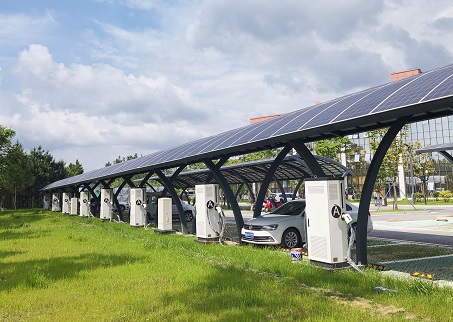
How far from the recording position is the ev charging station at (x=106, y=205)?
2516 centimetres

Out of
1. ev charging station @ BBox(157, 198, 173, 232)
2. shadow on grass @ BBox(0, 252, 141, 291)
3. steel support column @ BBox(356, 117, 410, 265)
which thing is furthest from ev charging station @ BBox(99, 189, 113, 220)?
steel support column @ BBox(356, 117, 410, 265)

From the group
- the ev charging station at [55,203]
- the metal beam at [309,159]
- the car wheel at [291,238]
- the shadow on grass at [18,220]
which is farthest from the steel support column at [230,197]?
the ev charging station at [55,203]

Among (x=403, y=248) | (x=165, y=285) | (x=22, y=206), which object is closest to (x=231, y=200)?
(x=403, y=248)

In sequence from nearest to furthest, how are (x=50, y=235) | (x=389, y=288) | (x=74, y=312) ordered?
(x=74, y=312)
(x=389, y=288)
(x=50, y=235)

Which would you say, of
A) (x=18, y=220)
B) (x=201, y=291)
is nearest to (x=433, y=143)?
(x=18, y=220)

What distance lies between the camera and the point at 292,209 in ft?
42.2

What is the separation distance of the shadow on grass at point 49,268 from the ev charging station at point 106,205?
14533 millimetres

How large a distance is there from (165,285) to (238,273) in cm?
160

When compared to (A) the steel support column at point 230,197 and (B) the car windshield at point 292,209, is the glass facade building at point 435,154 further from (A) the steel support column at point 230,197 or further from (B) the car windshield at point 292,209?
(A) the steel support column at point 230,197

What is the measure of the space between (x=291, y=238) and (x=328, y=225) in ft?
12.9

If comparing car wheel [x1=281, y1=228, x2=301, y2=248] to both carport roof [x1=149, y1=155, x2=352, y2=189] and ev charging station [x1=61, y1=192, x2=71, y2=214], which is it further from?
ev charging station [x1=61, y1=192, x2=71, y2=214]

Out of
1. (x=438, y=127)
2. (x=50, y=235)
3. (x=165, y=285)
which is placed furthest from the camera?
Answer: (x=438, y=127)

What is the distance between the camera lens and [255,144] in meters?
11.0

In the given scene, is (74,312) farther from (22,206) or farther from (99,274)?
(22,206)
